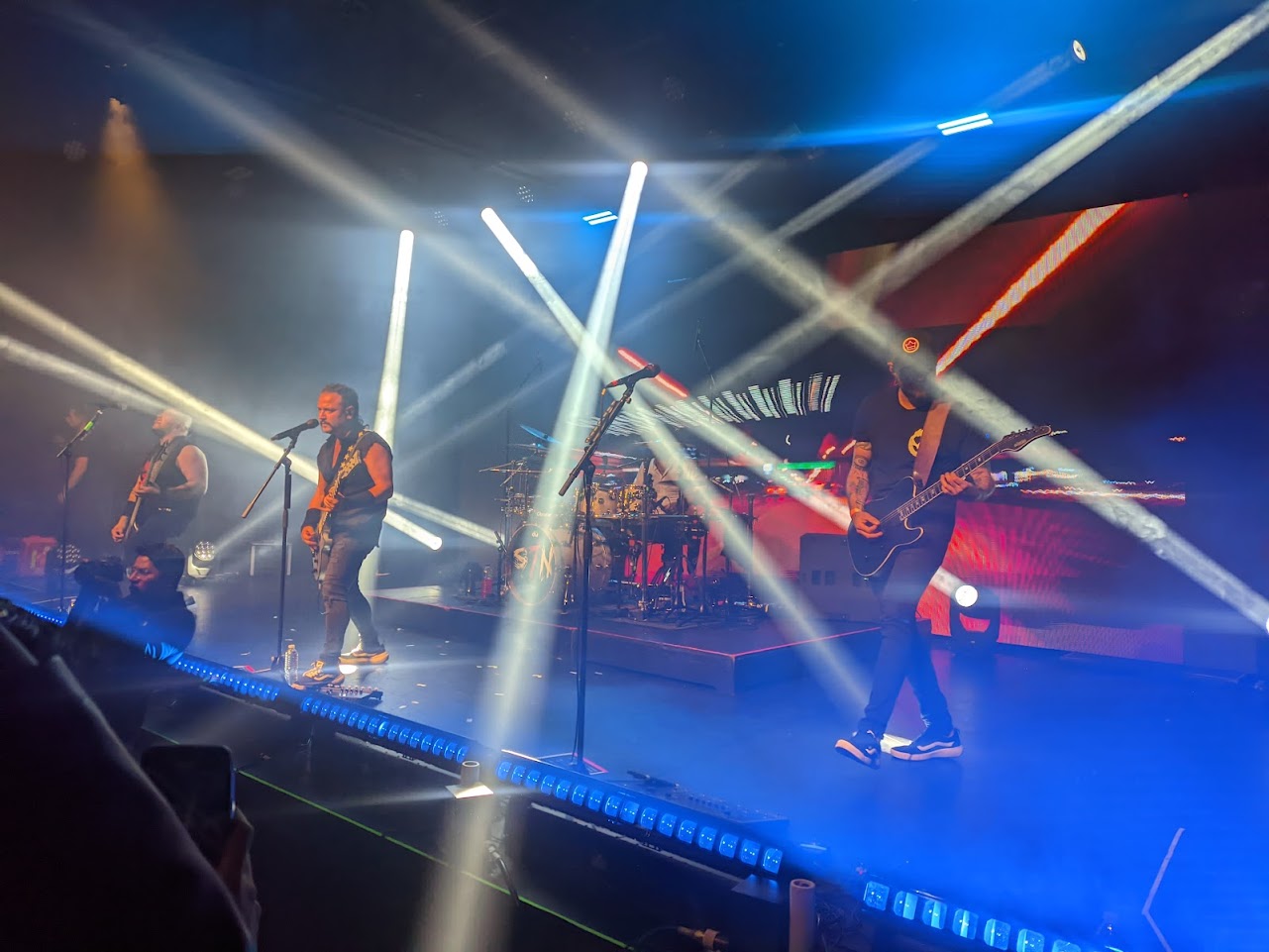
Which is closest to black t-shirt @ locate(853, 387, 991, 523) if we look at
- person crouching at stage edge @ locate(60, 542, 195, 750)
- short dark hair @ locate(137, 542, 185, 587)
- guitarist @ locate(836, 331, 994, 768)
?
guitarist @ locate(836, 331, 994, 768)

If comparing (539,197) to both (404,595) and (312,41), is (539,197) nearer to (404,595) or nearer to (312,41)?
(312,41)

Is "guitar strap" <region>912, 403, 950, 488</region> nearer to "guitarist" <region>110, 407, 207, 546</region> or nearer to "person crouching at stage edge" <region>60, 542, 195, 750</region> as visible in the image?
"person crouching at stage edge" <region>60, 542, 195, 750</region>

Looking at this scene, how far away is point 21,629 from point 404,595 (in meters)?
5.33

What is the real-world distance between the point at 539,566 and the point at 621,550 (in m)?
0.76

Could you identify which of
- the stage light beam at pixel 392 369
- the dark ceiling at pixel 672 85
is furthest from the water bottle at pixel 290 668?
the stage light beam at pixel 392 369

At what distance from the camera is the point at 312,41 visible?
19.1 ft

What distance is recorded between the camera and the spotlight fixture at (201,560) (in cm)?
917

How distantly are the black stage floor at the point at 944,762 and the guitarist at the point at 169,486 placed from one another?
0.87 metres

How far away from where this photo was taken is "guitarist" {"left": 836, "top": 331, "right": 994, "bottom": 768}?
3561 millimetres

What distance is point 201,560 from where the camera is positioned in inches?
367

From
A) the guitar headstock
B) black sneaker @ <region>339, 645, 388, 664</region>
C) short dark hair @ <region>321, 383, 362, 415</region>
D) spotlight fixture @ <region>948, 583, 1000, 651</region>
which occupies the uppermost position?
short dark hair @ <region>321, 383, 362, 415</region>

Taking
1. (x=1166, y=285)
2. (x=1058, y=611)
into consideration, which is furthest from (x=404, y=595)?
(x=1166, y=285)

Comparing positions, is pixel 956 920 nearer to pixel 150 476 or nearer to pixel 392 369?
pixel 150 476

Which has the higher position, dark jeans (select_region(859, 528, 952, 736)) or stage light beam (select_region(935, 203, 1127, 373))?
stage light beam (select_region(935, 203, 1127, 373))
